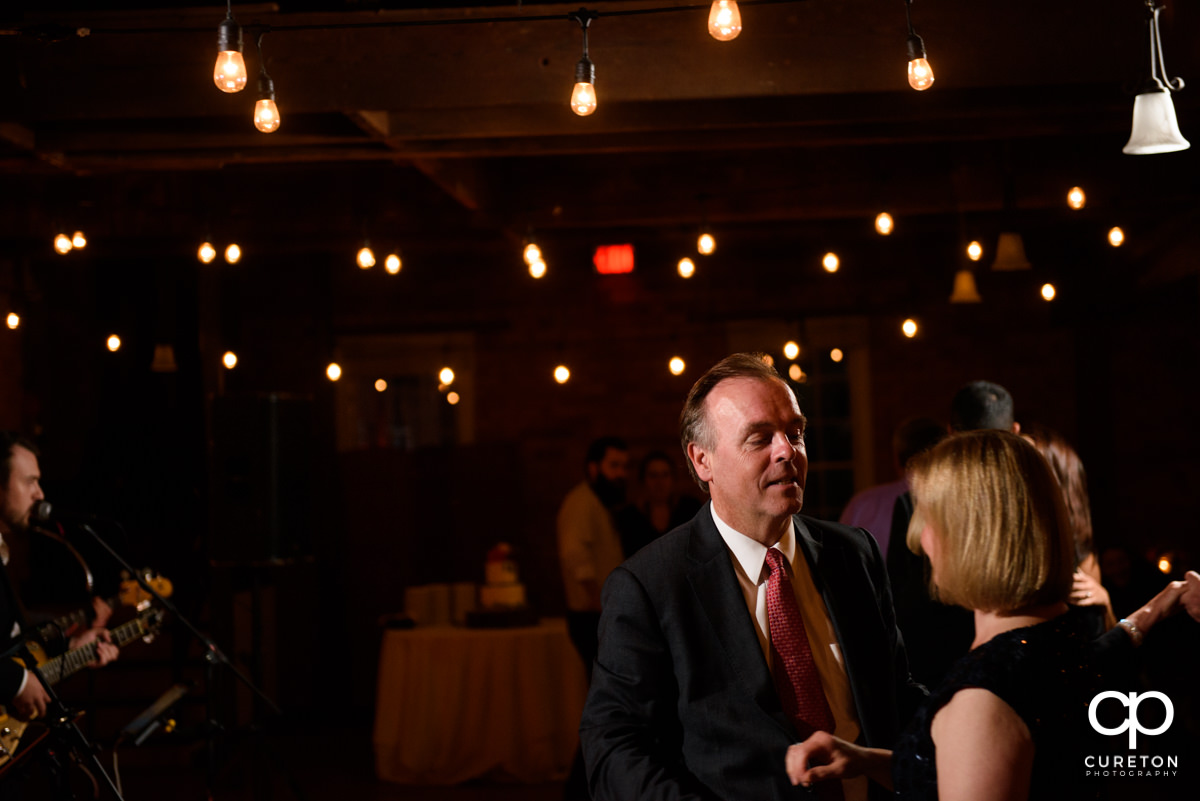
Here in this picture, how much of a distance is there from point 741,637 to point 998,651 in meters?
0.48

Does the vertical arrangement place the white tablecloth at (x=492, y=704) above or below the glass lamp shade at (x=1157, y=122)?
below

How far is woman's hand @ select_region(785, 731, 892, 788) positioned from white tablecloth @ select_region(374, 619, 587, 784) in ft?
14.0

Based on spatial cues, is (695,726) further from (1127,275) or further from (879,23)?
(1127,275)

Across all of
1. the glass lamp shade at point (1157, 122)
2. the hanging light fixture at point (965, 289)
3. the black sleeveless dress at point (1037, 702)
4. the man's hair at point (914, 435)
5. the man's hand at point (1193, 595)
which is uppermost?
the hanging light fixture at point (965, 289)

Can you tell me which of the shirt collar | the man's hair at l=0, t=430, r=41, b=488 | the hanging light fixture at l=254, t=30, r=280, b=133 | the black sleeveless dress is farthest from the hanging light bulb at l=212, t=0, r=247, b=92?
the black sleeveless dress

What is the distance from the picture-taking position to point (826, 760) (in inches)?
66.0

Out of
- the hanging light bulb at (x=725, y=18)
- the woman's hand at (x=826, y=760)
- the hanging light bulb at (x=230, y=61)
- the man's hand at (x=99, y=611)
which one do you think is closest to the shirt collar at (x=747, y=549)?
the woman's hand at (x=826, y=760)

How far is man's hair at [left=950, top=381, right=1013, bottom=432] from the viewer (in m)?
3.21

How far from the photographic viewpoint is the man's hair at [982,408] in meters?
3.21

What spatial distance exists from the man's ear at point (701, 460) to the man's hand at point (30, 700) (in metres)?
2.26

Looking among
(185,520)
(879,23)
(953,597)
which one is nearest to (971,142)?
(879,23)

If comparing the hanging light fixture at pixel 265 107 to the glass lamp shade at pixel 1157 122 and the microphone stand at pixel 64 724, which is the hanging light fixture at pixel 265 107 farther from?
the glass lamp shade at pixel 1157 122

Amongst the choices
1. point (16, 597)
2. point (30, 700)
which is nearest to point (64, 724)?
point (30, 700)

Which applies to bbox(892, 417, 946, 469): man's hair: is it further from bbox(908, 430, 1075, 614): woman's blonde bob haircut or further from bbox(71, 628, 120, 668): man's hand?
bbox(71, 628, 120, 668): man's hand
